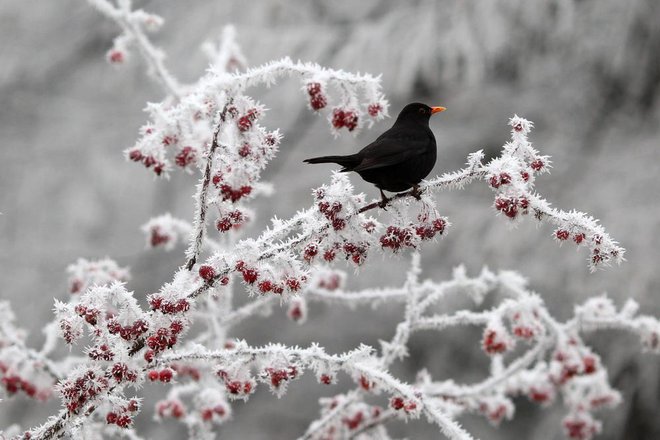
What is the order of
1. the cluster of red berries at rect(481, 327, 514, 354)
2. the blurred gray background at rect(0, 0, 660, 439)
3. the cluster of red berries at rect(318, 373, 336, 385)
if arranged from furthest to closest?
the blurred gray background at rect(0, 0, 660, 439)
the cluster of red berries at rect(481, 327, 514, 354)
the cluster of red berries at rect(318, 373, 336, 385)

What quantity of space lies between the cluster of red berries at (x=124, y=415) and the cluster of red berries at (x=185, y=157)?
0.67 meters

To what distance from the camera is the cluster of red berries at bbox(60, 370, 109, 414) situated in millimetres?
1749

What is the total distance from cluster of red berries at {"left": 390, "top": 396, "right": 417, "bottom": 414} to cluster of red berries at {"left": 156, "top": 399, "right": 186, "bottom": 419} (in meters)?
1.14

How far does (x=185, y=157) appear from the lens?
2133 mm

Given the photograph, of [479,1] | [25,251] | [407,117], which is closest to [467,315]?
[407,117]

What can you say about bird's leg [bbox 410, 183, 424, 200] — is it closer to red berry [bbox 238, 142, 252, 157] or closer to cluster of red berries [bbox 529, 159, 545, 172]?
cluster of red berries [bbox 529, 159, 545, 172]

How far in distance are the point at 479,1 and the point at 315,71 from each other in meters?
4.61

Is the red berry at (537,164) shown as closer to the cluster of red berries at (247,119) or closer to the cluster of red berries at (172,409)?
the cluster of red berries at (247,119)

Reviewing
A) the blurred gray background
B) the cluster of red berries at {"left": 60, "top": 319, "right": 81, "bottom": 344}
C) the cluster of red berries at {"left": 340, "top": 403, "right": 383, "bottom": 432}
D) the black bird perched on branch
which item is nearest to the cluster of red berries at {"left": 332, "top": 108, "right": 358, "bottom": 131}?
the black bird perched on branch

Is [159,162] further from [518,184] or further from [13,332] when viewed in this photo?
[13,332]

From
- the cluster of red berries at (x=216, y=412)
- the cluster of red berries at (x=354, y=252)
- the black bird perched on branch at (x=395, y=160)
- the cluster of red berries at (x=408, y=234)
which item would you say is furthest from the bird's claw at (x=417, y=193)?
the cluster of red berries at (x=216, y=412)

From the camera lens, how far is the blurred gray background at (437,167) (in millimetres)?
5691

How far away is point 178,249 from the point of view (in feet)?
21.7

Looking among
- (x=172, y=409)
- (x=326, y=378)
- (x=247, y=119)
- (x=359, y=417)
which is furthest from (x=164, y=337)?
(x=359, y=417)
